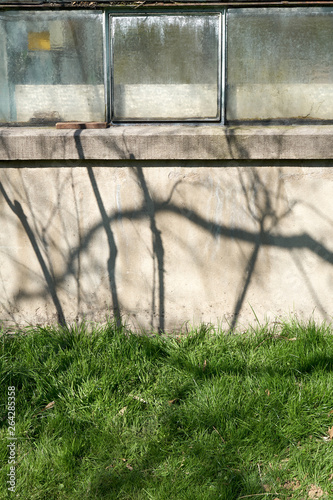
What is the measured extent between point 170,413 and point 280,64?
2.47 meters

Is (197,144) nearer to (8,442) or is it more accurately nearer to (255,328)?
(255,328)

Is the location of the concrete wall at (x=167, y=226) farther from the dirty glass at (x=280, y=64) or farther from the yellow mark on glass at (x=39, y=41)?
the yellow mark on glass at (x=39, y=41)

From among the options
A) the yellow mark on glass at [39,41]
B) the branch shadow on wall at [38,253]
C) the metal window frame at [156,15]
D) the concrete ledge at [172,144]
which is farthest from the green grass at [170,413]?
the yellow mark on glass at [39,41]

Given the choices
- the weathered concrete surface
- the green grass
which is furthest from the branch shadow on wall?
the green grass

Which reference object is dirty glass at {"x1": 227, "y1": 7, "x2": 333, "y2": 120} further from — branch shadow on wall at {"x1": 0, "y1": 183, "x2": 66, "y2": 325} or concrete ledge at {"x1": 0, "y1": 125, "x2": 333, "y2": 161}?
branch shadow on wall at {"x1": 0, "y1": 183, "x2": 66, "y2": 325}

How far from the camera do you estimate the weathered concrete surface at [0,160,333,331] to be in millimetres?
3492

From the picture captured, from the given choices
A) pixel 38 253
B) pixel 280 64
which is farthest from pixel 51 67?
pixel 280 64

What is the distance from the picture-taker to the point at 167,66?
3633 mm

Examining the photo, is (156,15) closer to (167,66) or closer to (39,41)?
(167,66)

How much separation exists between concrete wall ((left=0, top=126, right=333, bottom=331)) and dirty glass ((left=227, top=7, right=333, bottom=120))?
25cm

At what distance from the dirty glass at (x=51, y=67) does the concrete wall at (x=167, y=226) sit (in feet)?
0.88

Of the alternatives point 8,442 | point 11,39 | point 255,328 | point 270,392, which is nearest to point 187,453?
point 270,392

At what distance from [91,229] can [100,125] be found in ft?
2.46

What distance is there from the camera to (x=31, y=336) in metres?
3.51
